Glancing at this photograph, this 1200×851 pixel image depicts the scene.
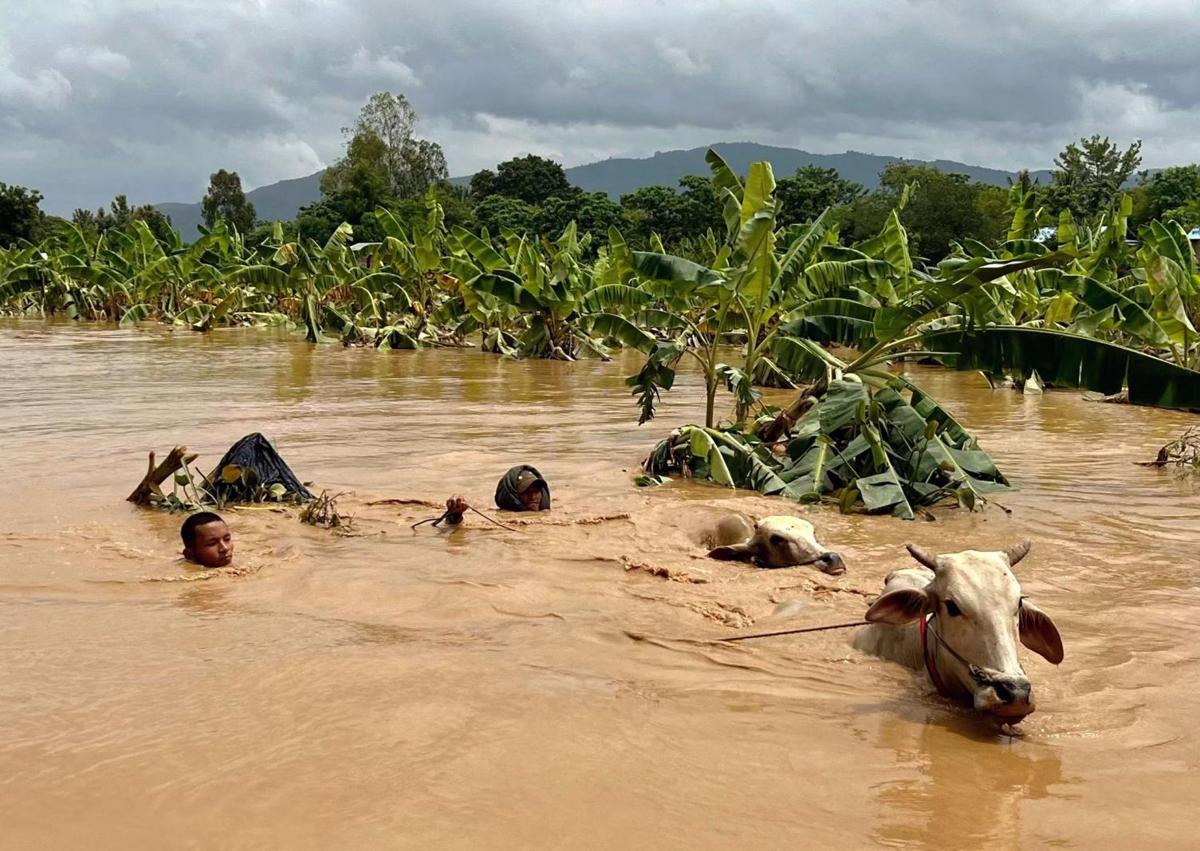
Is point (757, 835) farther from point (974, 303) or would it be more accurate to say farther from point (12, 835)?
point (974, 303)

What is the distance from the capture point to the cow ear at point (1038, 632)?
4.11 m

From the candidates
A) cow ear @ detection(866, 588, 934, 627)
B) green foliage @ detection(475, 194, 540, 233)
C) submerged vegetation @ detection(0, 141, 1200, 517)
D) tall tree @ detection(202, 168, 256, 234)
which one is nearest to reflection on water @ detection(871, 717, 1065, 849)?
cow ear @ detection(866, 588, 934, 627)

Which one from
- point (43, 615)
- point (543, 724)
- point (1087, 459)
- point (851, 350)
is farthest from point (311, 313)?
point (543, 724)

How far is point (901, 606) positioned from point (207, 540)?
3976 mm

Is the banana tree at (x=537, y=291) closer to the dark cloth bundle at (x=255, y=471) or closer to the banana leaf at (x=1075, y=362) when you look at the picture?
the dark cloth bundle at (x=255, y=471)

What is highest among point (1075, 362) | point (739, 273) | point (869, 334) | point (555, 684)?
point (739, 273)

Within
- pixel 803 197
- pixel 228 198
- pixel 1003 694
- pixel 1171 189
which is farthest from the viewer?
pixel 228 198

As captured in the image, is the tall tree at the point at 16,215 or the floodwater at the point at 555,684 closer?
the floodwater at the point at 555,684

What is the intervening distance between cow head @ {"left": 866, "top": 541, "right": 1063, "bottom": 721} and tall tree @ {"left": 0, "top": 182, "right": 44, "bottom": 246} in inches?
1966

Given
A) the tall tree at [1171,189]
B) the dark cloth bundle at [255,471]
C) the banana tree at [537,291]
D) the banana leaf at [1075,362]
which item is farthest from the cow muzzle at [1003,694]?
the tall tree at [1171,189]

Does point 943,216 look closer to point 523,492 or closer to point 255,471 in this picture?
point 523,492

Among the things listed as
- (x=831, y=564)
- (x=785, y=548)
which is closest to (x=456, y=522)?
(x=785, y=548)

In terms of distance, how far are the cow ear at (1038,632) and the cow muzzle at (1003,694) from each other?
15.1 inches

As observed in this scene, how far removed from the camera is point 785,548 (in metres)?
6.53
